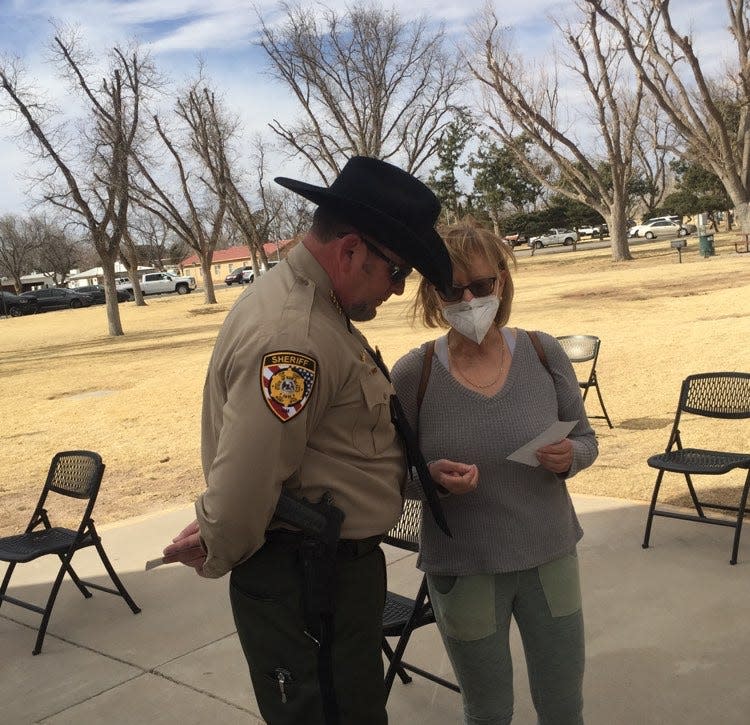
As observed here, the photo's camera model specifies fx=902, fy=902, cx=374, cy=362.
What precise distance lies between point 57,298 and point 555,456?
58102 millimetres

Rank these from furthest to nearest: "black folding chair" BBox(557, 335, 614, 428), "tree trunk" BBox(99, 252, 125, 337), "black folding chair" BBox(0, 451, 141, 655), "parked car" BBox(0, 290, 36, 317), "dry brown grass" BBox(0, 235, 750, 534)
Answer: "parked car" BBox(0, 290, 36, 317)
"tree trunk" BBox(99, 252, 125, 337)
"black folding chair" BBox(557, 335, 614, 428)
"dry brown grass" BBox(0, 235, 750, 534)
"black folding chair" BBox(0, 451, 141, 655)

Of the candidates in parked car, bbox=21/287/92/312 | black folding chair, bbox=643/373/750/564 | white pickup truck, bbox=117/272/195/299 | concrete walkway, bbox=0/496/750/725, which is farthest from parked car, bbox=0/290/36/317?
black folding chair, bbox=643/373/750/564

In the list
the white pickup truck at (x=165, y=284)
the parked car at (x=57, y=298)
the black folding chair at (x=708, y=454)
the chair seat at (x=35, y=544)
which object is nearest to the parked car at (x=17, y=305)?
the parked car at (x=57, y=298)

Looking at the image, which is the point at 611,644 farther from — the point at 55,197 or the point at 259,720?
the point at 55,197

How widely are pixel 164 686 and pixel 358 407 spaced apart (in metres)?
2.68

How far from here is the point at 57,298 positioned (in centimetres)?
5666

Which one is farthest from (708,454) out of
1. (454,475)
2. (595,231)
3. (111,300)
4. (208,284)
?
(595,231)

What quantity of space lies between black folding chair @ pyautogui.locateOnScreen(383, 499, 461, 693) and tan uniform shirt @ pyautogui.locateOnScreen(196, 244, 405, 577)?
1048 mm

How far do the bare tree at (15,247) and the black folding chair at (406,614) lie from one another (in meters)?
101

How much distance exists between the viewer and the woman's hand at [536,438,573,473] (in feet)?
8.00

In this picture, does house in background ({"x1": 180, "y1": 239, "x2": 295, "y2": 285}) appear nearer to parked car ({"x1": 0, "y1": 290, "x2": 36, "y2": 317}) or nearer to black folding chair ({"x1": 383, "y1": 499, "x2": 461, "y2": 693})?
parked car ({"x1": 0, "y1": 290, "x2": 36, "y2": 317})

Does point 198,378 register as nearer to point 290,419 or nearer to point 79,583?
point 79,583

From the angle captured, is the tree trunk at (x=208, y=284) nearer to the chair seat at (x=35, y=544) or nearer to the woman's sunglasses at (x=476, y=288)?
the chair seat at (x=35, y=544)

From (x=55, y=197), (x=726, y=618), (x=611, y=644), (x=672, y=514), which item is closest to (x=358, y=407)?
(x=611, y=644)
